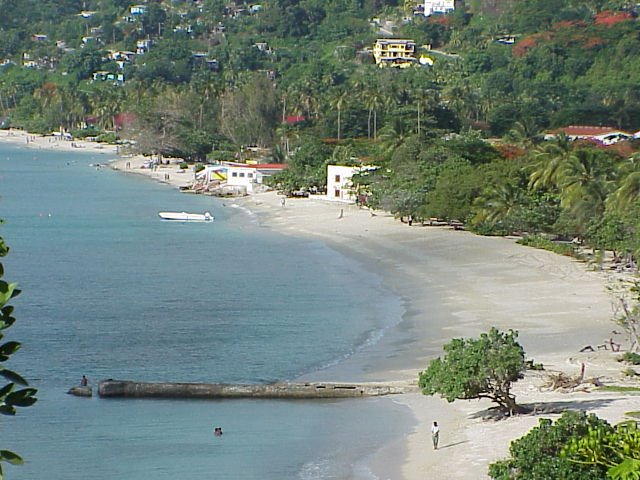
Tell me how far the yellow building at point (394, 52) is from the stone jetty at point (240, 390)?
125 meters

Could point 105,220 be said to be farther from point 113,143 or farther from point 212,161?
point 113,143

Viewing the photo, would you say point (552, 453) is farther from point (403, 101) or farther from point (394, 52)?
point (394, 52)

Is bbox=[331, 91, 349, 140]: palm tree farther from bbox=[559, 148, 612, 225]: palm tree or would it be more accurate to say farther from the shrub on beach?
the shrub on beach

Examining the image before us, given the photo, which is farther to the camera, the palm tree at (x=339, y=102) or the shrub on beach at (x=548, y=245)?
the palm tree at (x=339, y=102)

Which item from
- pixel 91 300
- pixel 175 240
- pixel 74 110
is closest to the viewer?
pixel 91 300

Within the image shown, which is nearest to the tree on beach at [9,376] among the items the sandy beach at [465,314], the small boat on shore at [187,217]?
the sandy beach at [465,314]

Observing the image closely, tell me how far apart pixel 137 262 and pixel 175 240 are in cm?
710

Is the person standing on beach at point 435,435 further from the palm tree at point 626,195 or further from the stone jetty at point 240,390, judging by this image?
the palm tree at point 626,195

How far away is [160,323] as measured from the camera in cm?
3488

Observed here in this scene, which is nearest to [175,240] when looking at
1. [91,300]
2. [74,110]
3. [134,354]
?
[91,300]

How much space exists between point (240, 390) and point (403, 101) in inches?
2960

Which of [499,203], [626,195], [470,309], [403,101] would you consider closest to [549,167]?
[499,203]

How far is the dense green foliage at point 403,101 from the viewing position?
51.4 meters

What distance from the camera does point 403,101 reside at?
327 feet
